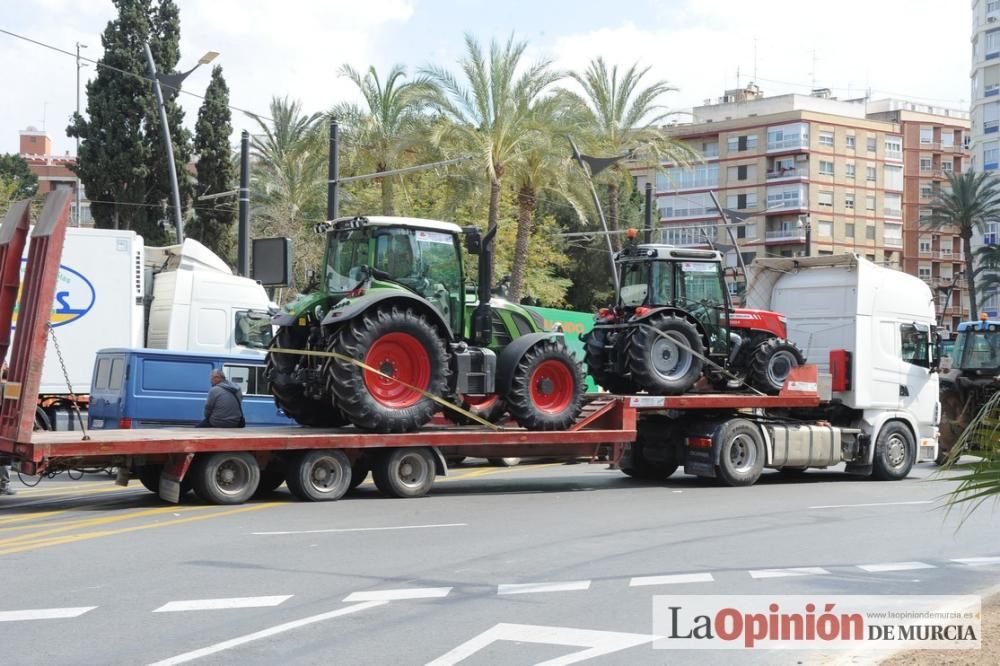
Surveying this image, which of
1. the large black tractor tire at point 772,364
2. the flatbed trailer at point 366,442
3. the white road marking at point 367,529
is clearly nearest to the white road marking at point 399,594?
the white road marking at point 367,529

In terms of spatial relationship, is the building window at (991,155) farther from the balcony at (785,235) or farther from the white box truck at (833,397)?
the white box truck at (833,397)

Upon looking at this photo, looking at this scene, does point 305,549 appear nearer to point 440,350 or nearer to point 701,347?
point 440,350

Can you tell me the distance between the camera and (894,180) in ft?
328

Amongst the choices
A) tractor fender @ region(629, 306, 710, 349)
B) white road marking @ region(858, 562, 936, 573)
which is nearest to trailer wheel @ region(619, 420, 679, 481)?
tractor fender @ region(629, 306, 710, 349)

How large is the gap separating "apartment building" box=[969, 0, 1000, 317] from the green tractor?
72533 millimetres

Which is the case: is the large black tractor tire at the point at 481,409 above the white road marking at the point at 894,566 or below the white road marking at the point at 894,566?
above

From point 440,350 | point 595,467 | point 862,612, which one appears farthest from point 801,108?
point 862,612

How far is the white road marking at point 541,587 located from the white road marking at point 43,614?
294 centimetres

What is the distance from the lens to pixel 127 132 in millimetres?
41375

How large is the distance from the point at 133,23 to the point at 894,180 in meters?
73.5

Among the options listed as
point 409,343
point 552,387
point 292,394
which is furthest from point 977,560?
point 292,394

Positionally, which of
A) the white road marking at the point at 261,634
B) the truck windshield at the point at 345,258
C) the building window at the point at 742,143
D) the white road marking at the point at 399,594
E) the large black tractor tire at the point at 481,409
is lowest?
the white road marking at the point at 399,594

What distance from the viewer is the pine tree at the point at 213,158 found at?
142 ft

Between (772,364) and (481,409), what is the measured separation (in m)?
4.76
